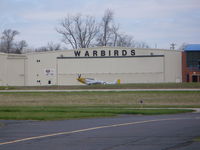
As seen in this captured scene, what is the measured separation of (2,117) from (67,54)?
4856 cm

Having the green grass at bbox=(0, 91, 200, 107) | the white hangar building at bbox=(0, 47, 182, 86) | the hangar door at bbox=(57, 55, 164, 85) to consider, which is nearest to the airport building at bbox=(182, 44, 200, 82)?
the white hangar building at bbox=(0, 47, 182, 86)

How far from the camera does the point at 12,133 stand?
1430 centimetres

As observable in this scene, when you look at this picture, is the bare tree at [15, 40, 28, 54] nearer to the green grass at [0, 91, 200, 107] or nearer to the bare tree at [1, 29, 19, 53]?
the bare tree at [1, 29, 19, 53]

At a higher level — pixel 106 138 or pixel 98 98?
pixel 106 138

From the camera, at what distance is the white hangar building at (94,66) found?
222 ft

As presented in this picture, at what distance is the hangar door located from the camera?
67.7 metres

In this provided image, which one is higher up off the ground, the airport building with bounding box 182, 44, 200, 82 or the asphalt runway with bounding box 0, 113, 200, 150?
the airport building with bounding box 182, 44, 200, 82

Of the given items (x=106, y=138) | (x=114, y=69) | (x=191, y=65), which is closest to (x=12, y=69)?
(x=114, y=69)

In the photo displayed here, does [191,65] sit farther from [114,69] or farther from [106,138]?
[106,138]

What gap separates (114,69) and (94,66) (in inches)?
138

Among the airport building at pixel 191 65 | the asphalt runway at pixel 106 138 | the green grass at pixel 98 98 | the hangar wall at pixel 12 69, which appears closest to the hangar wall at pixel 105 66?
the airport building at pixel 191 65

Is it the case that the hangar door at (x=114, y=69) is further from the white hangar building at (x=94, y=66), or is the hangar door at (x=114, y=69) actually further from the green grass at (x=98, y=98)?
the green grass at (x=98, y=98)

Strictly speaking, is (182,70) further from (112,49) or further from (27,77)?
(27,77)

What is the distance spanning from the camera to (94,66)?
6912 centimetres
